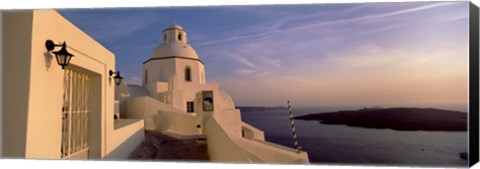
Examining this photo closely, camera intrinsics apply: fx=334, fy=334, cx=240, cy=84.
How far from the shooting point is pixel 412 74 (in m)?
4.44

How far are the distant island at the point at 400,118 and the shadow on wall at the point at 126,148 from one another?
10.4 feet

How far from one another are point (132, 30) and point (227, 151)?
3258 millimetres

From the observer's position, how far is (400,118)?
4.70 meters

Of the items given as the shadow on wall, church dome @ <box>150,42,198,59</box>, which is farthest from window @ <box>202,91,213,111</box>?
church dome @ <box>150,42,198,59</box>

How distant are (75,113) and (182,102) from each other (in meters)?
9.20

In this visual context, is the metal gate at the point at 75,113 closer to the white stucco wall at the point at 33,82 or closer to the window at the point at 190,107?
the white stucco wall at the point at 33,82

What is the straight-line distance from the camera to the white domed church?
309 inches

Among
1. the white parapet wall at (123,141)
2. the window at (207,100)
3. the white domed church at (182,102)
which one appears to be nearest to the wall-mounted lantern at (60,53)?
the white parapet wall at (123,141)

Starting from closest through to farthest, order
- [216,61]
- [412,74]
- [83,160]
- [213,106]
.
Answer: [83,160]
[412,74]
[216,61]
[213,106]

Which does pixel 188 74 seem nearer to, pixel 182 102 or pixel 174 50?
pixel 174 50

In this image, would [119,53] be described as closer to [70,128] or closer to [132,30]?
[132,30]

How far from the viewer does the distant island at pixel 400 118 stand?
4.01 m

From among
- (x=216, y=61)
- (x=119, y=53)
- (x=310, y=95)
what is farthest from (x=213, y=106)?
(x=310, y=95)

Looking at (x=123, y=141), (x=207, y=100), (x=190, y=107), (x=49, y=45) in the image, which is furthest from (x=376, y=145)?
(x=190, y=107)
